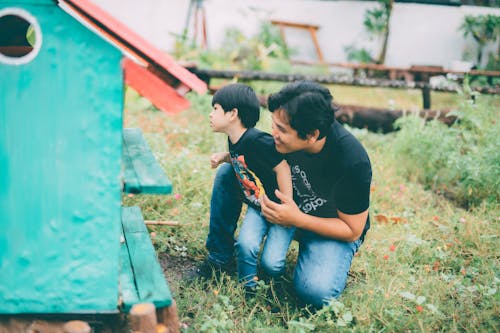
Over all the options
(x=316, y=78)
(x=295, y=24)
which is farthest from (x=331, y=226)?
(x=295, y=24)

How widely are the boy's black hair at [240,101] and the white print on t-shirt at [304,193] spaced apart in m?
0.41

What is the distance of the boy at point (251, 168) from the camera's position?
8.86 feet

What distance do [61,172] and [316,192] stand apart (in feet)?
4.69

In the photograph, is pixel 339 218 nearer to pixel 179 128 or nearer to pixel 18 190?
pixel 18 190

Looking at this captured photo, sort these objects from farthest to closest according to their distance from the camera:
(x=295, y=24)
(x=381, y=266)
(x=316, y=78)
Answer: (x=295, y=24)
(x=316, y=78)
(x=381, y=266)

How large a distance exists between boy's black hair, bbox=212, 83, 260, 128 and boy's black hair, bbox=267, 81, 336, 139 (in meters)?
0.19

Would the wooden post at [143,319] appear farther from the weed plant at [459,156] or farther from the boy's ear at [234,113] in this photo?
the weed plant at [459,156]

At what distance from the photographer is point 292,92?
8.43 feet

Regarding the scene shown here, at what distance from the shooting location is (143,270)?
91.7 inches

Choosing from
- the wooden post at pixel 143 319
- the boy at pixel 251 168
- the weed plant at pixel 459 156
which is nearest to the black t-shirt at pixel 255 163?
the boy at pixel 251 168

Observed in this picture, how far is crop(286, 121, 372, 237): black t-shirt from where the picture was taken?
259cm

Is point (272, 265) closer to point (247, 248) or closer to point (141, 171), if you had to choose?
point (247, 248)

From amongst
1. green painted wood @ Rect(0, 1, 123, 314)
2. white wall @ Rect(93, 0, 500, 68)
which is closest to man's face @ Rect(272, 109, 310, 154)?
green painted wood @ Rect(0, 1, 123, 314)

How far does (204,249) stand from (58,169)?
1.47m
